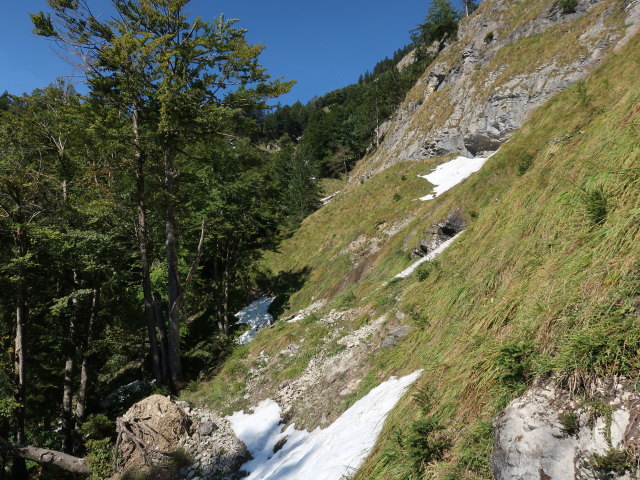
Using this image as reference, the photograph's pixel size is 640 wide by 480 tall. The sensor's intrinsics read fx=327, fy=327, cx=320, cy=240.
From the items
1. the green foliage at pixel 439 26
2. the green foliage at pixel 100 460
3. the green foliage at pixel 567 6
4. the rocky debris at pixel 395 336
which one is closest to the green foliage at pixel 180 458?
the green foliage at pixel 100 460

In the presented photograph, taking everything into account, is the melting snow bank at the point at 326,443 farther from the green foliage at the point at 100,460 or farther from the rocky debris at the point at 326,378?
the green foliage at the point at 100,460

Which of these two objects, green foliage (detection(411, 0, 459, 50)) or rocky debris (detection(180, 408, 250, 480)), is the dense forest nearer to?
rocky debris (detection(180, 408, 250, 480))

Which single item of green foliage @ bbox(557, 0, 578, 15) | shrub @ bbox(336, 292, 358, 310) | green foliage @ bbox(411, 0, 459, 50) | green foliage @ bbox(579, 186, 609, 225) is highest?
green foliage @ bbox(411, 0, 459, 50)

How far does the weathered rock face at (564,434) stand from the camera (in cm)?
206

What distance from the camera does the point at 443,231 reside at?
12594 millimetres

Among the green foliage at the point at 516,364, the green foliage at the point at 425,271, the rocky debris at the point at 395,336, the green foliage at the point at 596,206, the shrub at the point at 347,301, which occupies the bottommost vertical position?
the rocky debris at the point at 395,336

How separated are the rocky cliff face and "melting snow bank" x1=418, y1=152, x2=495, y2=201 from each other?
1.74m

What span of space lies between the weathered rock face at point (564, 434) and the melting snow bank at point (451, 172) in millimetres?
21906

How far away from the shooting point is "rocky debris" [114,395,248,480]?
8.30m

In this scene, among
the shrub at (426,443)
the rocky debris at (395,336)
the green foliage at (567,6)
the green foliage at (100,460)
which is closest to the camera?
the shrub at (426,443)

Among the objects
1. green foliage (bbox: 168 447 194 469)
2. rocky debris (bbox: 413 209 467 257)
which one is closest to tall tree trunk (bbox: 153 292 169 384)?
green foliage (bbox: 168 447 194 469)

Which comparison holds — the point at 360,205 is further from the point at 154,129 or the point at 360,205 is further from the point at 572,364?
the point at 572,364

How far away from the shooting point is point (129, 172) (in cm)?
1277

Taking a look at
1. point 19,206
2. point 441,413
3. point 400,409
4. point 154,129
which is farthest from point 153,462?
point 154,129
